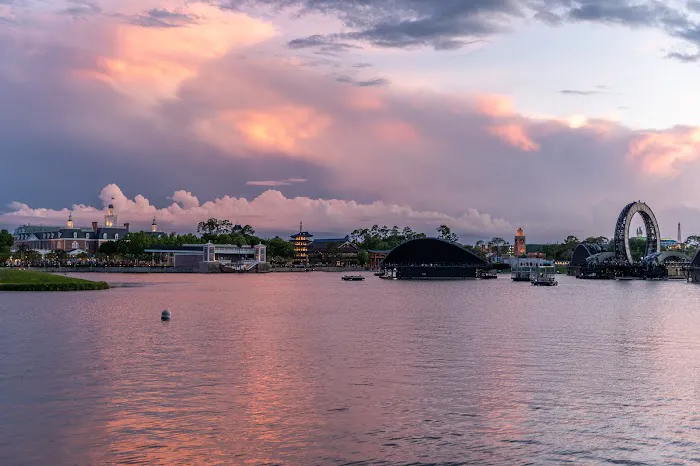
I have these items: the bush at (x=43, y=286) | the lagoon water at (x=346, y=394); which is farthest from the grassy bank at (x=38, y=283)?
the lagoon water at (x=346, y=394)

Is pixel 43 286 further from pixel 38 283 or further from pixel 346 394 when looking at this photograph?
pixel 346 394

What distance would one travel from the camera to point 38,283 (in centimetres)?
15025

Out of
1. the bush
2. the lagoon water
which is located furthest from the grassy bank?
the lagoon water

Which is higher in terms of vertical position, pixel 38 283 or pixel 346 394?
pixel 38 283

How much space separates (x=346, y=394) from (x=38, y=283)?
407 ft

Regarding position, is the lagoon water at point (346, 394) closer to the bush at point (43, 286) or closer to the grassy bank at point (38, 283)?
the bush at point (43, 286)

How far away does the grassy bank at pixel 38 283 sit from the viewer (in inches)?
5802

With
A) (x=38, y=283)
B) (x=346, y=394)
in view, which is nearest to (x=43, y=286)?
(x=38, y=283)

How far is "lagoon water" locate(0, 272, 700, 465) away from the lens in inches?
1205

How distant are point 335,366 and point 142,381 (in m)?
13.5

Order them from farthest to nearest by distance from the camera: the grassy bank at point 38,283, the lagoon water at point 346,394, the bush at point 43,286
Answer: the grassy bank at point 38,283, the bush at point 43,286, the lagoon water at point 346,394

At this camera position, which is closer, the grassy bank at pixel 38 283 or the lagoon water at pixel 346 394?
the lagoon water at pixel 346 394

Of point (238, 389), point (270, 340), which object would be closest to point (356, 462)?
point (238, 389)

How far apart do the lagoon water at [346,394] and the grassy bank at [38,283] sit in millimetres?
69006
